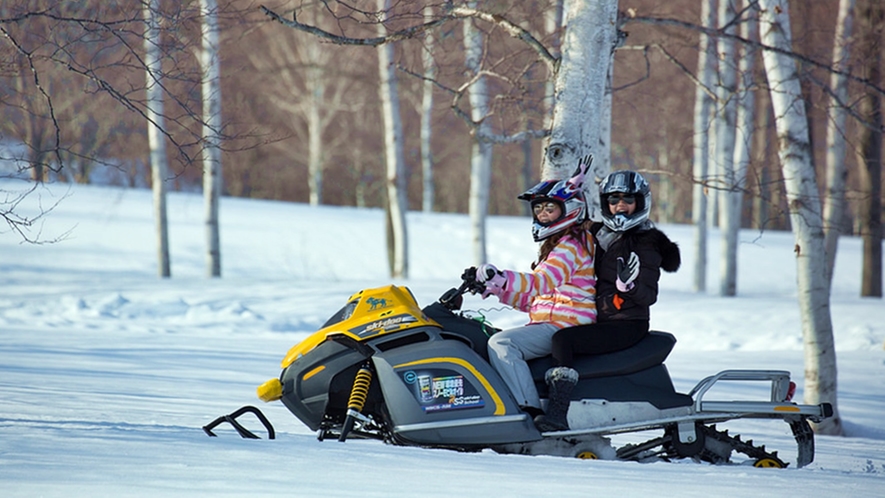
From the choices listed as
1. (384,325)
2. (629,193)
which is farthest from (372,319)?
(629,193)

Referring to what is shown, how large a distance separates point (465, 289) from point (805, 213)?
3721 millimetres

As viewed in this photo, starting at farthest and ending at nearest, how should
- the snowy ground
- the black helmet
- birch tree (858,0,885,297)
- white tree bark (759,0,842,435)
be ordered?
birch tree (858,0,885,297) < white tree bark (759,0,842,435) < the black helmet < the snowy ground

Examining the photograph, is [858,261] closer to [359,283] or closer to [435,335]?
[359,283]

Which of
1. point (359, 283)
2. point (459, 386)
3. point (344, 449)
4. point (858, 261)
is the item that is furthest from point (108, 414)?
point (858, 261)

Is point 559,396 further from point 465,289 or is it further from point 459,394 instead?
point 465,289

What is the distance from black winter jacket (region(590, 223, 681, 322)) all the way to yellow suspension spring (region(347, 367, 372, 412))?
4.18 ft

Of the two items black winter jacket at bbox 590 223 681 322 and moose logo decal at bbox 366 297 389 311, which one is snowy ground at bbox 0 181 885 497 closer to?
moose logo decal at bbox 366 297 389 311

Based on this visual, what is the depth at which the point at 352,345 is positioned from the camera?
426 centimetres

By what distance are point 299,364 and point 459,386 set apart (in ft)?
2.73

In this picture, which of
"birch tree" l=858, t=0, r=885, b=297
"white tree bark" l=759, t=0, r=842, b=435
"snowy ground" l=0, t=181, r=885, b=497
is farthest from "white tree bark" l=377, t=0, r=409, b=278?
"white tree bark" l=759, t=0, r=842, b=435

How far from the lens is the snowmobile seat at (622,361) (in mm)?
4398

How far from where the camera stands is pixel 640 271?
4.40 metres

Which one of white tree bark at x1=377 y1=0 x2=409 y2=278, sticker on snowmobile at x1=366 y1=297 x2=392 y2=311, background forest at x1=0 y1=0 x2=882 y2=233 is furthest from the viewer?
white tree bark at x1=377 y1=0 x2=409 y2=278

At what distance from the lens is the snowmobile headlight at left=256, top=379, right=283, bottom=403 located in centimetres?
434
